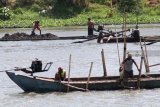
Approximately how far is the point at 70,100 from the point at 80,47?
72.9ft

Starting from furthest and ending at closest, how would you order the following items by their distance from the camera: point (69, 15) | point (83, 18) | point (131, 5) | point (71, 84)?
1. point (69, 15)
2. point (131, 5)
3. point (83, 18)
4. point (71, 84)

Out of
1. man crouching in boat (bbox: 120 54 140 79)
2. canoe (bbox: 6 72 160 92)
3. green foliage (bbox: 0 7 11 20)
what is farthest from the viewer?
green foliage (bbox: 0 7 11 20)

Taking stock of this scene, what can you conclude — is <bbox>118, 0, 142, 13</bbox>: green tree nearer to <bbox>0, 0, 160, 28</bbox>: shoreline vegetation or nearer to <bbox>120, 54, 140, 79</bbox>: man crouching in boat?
<bbox>0, 0, 160, 28</bbox>: shoreline vegetation

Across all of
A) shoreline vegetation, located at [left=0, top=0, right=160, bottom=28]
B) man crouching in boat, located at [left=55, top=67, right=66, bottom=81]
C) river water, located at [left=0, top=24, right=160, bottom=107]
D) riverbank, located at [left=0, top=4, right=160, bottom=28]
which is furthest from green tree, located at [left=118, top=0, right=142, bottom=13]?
man crouching in boat, located at [left=55, top=67, right=66, bottom=81]

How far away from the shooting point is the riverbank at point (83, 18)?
68438 mm

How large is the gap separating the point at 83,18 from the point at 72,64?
3201 centimetres

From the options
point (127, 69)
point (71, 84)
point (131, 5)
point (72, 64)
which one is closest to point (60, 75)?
point (71, 84)

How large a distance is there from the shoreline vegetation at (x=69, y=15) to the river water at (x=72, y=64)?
2885 millimetres

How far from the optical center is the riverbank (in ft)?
225

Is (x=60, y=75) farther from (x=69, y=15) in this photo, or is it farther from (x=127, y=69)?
(x=69, y=15)

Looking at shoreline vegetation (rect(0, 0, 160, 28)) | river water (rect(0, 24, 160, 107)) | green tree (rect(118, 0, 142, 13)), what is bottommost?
river water (rect(0, 24, 160, 107))

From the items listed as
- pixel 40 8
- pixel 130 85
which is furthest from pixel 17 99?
pixel 40 8

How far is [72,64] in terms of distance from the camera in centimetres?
3962

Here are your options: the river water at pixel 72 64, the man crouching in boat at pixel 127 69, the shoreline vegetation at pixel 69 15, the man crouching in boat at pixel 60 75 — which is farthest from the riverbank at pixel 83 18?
the man crouching in boat at pixel 60 75
